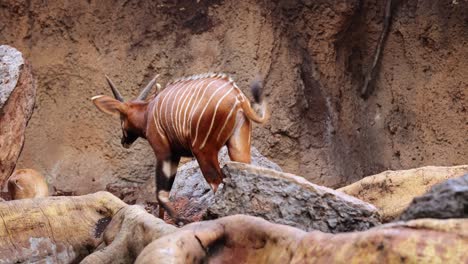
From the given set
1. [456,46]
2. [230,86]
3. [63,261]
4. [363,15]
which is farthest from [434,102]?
[63,261]

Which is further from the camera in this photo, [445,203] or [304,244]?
[304,244]

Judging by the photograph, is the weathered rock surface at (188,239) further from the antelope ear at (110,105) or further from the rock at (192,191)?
the antelope ear at (110,105)

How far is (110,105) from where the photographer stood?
21.6ft

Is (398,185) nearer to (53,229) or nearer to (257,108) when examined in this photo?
(257,108)

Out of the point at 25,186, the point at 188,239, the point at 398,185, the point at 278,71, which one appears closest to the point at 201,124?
the point at 398,185

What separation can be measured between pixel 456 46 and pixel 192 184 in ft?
15.1

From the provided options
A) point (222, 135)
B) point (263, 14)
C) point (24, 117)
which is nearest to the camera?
point (222, 135)

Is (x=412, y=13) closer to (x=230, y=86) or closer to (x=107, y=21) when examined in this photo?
(x=107, y=21)

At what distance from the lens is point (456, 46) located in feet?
32.4

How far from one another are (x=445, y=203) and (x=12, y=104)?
4.97 meters

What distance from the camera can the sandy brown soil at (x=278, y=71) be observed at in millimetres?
10062

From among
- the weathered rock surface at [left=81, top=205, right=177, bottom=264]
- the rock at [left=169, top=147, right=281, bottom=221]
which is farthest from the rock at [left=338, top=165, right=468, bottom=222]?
the weathered rock surface at [left=81, top=205, right=177, bottom=264]

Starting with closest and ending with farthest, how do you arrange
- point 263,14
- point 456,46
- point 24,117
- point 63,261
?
point 63,261
point 24,117
point 456,46
point 263,14

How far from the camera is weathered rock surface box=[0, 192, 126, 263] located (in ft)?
15.7
